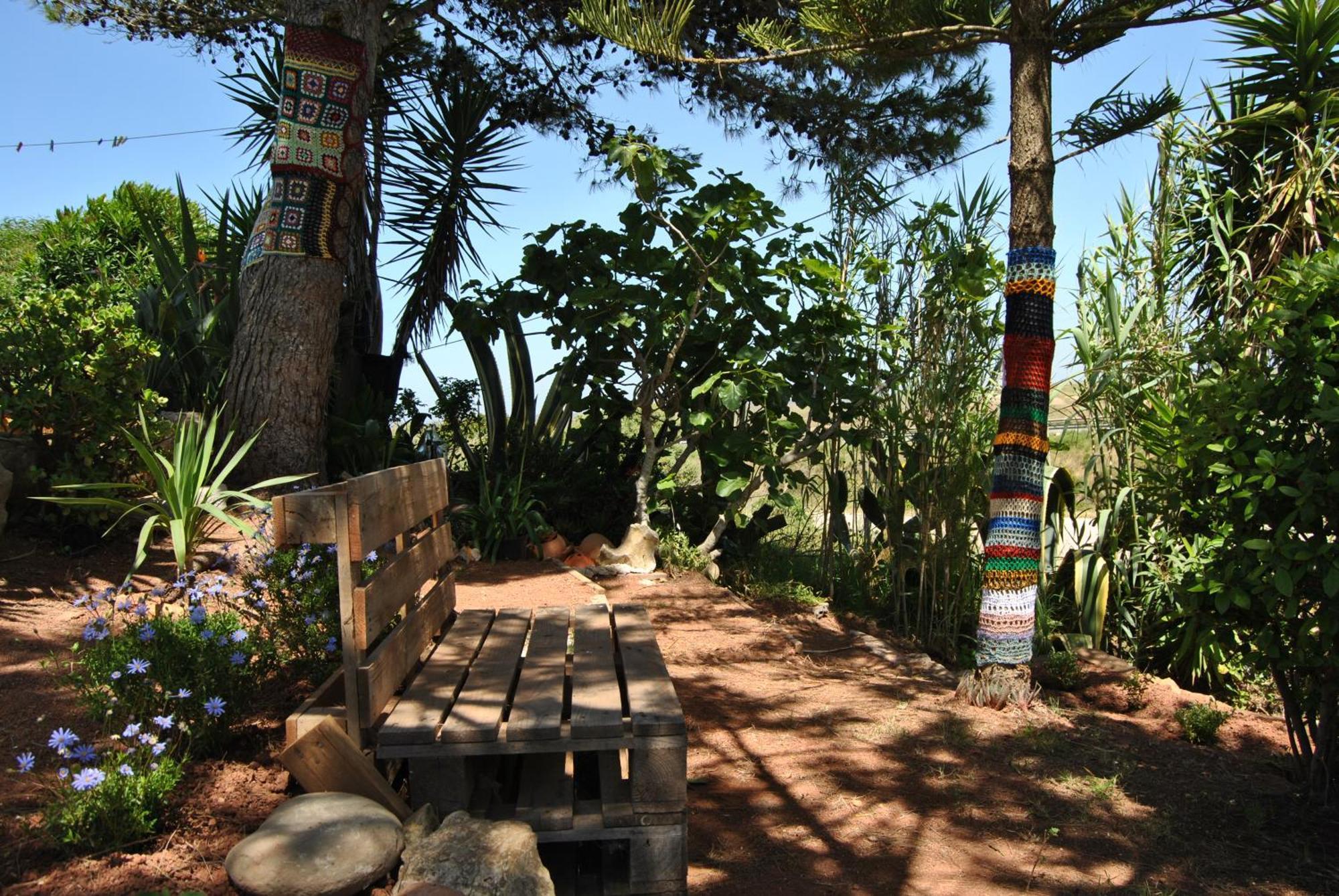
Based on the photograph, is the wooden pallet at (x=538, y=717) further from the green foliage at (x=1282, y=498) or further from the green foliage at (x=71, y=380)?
the green foliage at (x=71, y=380)

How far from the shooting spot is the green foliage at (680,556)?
6656 mm

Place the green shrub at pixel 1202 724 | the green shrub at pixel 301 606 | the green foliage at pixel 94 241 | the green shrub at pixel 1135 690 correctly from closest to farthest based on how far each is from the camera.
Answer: the green shrub at pixel 301 606 → the green shrub at pixel 1202 724 → the green shrub at pixel 1135 690 → the green foliage at pixel 94 241

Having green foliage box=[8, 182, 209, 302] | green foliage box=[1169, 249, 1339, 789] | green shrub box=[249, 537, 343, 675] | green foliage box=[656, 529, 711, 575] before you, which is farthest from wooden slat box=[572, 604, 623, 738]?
green foliage box=[8, 182, 209, 302]

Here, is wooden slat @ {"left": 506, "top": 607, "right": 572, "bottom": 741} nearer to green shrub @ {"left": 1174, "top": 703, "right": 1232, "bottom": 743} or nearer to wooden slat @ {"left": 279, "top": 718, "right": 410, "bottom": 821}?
wooden slat @ {"left": 279, "top": 718, "right": 410, "bottom": 821}

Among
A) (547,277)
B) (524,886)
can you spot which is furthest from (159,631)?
(547,277)

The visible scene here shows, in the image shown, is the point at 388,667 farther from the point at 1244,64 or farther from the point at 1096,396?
the point at 1244,64

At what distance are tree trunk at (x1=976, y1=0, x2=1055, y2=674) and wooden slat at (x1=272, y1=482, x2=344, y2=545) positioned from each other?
117 inches

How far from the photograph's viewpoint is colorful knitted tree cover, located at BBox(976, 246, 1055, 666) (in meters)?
4.32

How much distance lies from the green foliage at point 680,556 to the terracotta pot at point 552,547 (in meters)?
0.72

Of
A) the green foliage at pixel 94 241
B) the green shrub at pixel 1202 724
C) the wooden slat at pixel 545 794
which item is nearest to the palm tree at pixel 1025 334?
the green shrub at pixel 1202 724

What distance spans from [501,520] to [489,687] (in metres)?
4.17

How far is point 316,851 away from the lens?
2145 millimetres

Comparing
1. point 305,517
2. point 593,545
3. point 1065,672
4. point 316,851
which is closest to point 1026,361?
point 1065,672

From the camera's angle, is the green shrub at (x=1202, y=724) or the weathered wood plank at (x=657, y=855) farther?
the green shrub at (x=1202, y=724)
